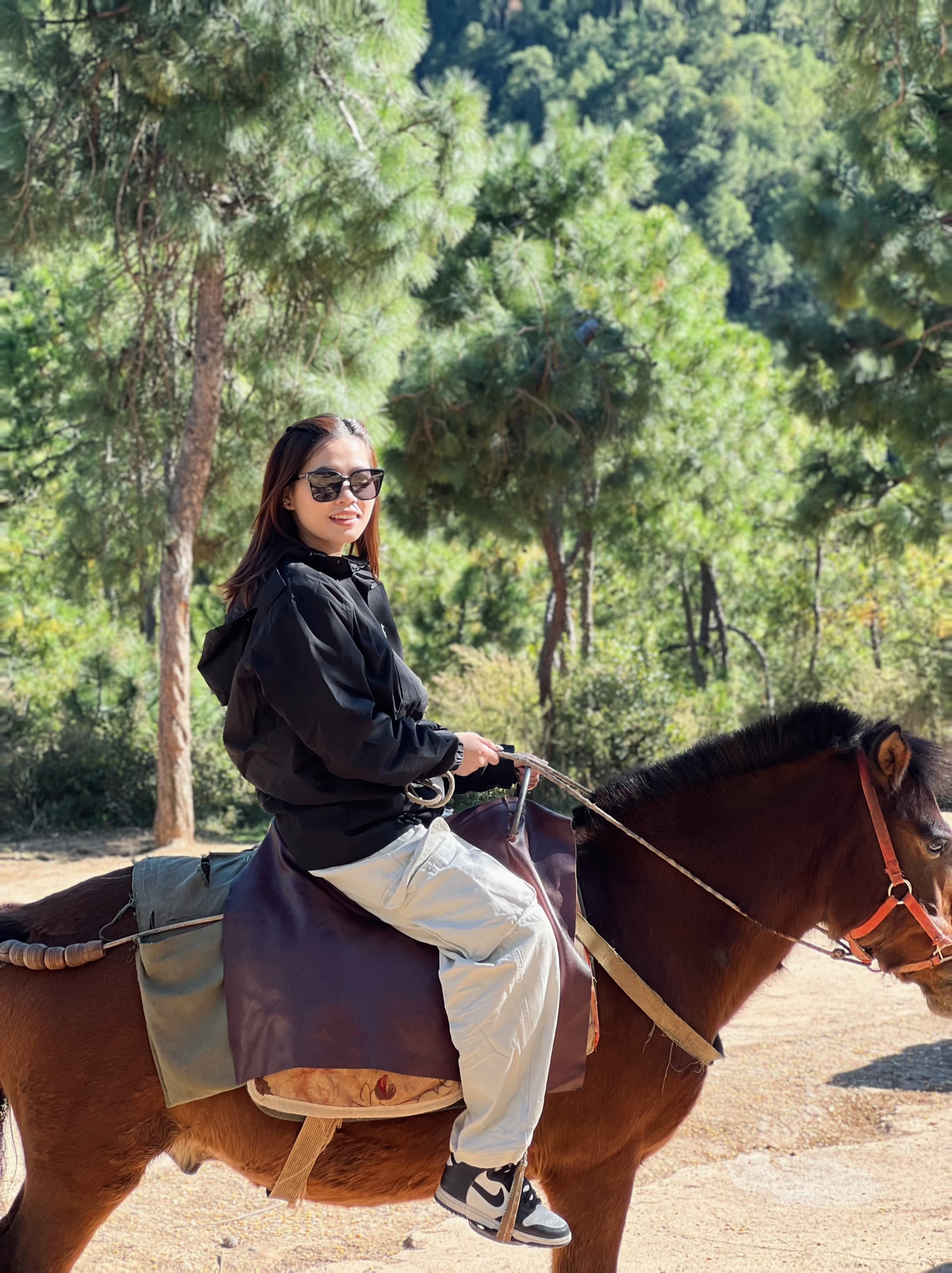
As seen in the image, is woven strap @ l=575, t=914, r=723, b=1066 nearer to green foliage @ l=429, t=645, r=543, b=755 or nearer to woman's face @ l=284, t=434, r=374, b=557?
woman's face @ l=284, t=434, r=374, b=557

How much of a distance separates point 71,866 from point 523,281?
25.8 feet

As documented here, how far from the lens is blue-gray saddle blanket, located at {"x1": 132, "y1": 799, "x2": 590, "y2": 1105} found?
233 centimetres

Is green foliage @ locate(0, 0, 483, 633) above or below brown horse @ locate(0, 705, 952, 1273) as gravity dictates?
above

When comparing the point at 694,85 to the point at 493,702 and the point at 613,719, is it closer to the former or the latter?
the point at 493,702

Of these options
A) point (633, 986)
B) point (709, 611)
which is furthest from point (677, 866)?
point (709, 611)

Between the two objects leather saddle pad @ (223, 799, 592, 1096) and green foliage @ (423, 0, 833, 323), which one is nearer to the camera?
leather saddle pad @ (223, 799, 592, 1096)

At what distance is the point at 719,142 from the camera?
69625 millimetres

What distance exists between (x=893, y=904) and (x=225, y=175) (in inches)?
332

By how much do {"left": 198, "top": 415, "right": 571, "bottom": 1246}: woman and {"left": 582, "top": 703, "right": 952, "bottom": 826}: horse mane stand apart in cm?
56

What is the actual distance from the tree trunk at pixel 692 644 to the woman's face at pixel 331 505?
739 inches

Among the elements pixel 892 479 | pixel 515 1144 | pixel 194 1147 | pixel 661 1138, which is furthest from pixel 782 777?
pixel 892 479

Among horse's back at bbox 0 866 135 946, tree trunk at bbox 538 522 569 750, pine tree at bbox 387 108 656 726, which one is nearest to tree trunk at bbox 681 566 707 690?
pine tree at bbox 387 108 656 726

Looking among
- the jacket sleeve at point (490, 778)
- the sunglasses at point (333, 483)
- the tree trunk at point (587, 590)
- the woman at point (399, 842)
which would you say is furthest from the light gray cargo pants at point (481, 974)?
the tree trunk at point (587, 590)

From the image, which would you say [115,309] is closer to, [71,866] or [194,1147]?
[71,866]
